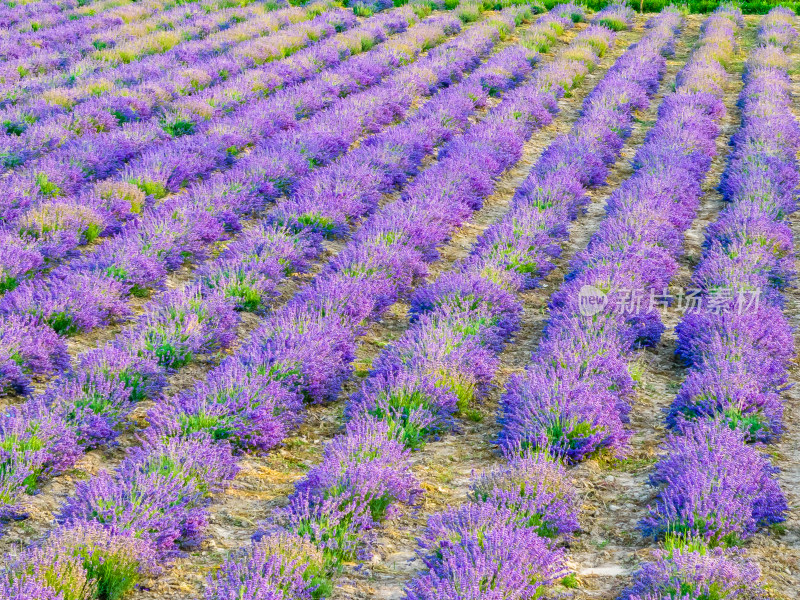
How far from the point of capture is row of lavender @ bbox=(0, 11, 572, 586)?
375cm

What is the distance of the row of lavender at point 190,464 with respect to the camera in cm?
375

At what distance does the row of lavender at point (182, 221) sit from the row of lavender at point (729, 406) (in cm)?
372

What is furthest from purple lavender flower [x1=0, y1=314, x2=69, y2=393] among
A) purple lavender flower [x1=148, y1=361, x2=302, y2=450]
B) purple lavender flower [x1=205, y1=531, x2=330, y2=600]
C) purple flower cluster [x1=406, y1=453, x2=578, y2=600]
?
purple flower cluster [x1=406, y1=453, x2=578, y2=600]

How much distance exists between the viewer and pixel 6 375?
5039 mm

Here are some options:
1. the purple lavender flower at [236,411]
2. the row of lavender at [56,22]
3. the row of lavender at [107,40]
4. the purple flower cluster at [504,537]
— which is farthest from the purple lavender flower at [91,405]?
the row of lavender at [56,22]

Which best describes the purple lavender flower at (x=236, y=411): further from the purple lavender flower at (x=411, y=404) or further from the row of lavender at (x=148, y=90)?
the row of lavender at (x=148, y=90)

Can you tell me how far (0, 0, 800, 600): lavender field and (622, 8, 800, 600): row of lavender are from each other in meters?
0.02

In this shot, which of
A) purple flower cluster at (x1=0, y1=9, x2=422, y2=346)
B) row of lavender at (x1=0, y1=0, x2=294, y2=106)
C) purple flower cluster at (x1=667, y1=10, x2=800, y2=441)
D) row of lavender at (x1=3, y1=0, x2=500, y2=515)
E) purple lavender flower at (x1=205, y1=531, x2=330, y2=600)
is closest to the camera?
purple lavender flower at (x1=205, y1=531, x2=330, y2=600)

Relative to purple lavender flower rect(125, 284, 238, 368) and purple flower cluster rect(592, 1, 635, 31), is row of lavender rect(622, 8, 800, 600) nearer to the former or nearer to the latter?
purple lavender flower rect(125, 284, 238, 368)

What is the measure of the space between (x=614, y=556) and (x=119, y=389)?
2811 millimetres

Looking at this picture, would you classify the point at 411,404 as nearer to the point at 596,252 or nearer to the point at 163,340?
the point at 163,340

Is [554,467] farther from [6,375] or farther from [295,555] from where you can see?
[6,375]

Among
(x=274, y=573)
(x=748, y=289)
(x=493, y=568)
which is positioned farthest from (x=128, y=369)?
(x=748, y=289)

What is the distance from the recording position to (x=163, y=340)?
558cm
